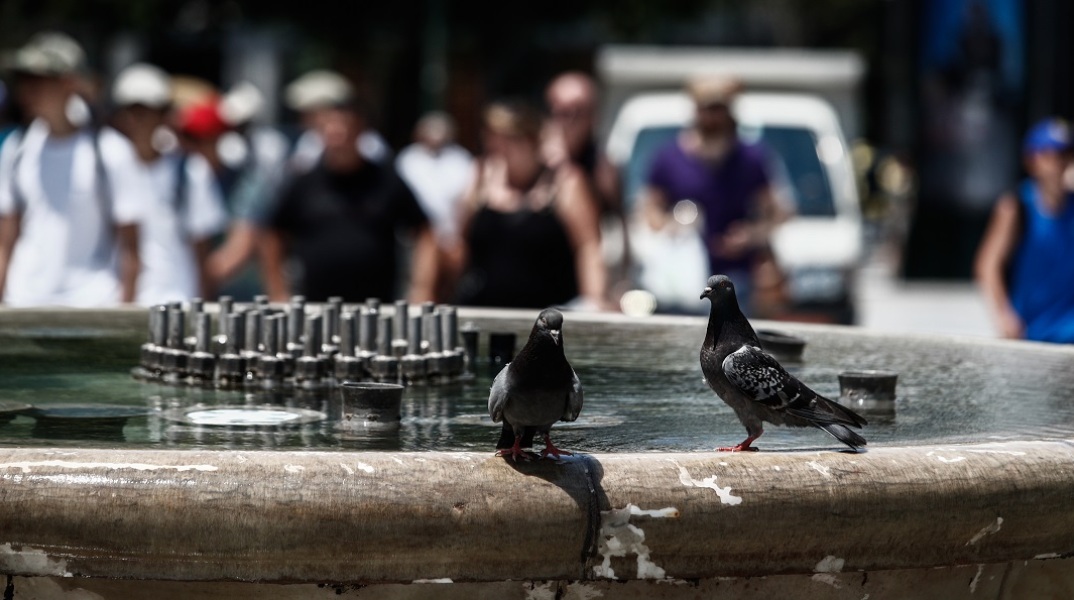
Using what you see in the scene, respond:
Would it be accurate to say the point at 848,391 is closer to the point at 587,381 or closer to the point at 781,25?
the point at 587,381

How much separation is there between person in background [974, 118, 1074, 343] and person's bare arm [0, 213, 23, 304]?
434 cm

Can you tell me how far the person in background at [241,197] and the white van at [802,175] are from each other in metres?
2.42

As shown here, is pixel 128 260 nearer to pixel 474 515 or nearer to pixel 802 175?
pixel 474 515

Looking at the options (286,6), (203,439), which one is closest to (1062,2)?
(286,6)

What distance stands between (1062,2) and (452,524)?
2257 centimetres

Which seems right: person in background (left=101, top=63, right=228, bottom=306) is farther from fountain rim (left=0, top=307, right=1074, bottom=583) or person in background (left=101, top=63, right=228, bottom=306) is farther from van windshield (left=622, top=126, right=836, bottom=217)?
fountain rim (left=0, top=307, right=1074, bottom=583)

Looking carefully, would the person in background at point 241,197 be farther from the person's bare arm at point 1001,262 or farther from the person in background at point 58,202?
the person's bare arm at point 1001,262

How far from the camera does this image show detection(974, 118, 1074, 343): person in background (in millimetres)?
8273

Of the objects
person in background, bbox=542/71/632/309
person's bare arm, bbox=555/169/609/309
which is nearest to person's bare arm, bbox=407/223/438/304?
person's bare arm, bbox=555/169/609/309

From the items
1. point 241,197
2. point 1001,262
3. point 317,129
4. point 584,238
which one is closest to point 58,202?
point 584,238

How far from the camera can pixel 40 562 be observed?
114 inches

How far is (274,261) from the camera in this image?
8906 millimetres

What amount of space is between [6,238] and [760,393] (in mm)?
5157

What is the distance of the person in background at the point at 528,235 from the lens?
817cm
